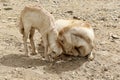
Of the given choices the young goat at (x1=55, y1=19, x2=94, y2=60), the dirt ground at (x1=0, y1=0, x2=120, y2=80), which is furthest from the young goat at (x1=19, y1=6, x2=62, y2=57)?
the dirt ground at (x1=0, y1=0, x2=120, y2=80)

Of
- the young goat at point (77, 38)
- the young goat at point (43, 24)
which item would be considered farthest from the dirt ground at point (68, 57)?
the young goat at point (43, 24)

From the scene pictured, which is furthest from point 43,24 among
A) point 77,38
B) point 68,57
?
→ point 68,57

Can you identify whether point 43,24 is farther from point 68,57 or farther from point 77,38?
point 68,57

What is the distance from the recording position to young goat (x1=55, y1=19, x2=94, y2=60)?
7629 millimetres

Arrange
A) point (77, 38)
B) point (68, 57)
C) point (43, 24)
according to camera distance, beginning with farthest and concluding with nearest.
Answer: point (68, 57) → point (77, 38) → point (43, 24)

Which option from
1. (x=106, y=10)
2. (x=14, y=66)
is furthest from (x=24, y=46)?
(x=106, y=10)

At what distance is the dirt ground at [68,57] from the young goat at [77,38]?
19 centimetres

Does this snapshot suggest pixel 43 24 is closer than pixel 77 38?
Yes

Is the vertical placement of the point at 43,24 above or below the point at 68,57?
above

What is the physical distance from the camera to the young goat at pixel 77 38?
25.0 feet

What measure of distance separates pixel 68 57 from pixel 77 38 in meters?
0.48

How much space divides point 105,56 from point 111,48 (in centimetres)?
43

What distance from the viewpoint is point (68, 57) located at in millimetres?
7887

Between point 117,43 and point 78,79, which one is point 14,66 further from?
point 117,43
